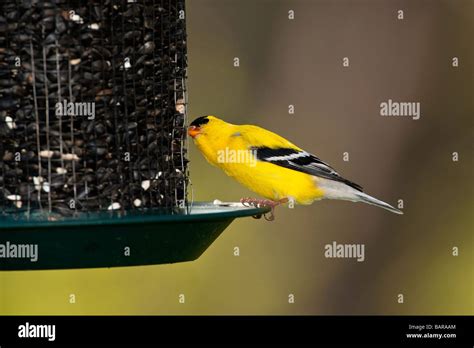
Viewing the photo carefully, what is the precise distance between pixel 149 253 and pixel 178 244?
0.70ft

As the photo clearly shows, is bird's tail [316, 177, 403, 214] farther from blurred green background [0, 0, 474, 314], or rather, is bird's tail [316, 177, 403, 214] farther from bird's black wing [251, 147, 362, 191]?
blurred green background [0, 0, 474, 314]

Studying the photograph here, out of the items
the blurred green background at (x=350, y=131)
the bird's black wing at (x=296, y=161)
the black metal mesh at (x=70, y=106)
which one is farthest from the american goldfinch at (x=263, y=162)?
the blurred green background at (x=350, y=131)

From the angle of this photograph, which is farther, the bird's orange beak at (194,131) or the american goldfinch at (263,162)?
the american goldfinch at (263,162)

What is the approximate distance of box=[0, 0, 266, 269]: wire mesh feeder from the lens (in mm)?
5883

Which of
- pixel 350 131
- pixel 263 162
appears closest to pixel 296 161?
pixel 263 162

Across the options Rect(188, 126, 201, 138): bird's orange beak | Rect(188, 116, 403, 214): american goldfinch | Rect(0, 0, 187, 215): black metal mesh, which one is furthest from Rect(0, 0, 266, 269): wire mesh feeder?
Rect(188, 116, 403, 214): american goldfinch

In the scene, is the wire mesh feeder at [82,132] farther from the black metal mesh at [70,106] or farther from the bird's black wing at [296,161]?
the bird's black wing at [296,161]

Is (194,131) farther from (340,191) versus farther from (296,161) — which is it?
(340,191)

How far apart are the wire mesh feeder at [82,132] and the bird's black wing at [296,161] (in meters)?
2.23

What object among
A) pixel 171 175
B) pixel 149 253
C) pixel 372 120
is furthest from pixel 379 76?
pixel 149 253

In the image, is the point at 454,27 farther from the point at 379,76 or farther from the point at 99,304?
the point at 99,304

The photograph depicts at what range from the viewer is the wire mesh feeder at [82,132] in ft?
19.3

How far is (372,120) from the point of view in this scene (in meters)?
11.7

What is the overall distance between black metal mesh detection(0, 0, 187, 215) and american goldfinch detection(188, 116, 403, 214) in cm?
203
